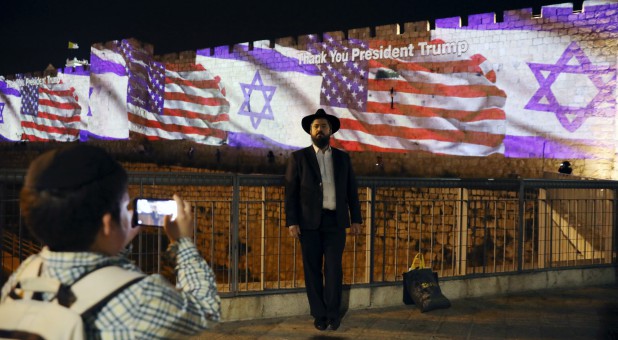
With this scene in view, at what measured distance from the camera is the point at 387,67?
20047 mm

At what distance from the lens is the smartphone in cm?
159

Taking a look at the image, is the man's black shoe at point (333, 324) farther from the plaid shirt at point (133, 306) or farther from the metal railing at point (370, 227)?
the plaid shirt at point (133, 306)

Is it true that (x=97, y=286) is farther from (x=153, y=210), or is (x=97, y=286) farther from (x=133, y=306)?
(x=153, y=210)

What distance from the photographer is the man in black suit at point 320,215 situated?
4.78 m

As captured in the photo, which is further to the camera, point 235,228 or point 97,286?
point 235,228

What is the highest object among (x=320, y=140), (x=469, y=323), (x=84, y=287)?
(x=320, y=140)

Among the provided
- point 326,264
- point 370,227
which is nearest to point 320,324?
point 326,264

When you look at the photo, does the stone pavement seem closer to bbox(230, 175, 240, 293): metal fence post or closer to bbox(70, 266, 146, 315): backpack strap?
bbox(230, 175, 240, 293): metal fence post

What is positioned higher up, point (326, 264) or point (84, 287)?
point (84, 287)

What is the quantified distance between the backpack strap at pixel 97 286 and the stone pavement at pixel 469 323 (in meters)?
3.24

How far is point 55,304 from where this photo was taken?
1.25 m

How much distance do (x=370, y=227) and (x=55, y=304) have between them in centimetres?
448

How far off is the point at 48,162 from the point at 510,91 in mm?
17179

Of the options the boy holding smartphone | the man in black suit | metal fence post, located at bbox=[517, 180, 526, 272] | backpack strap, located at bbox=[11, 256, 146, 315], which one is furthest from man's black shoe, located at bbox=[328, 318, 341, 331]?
backpack strap, located at bbox=[11, 256, 146, 315]
